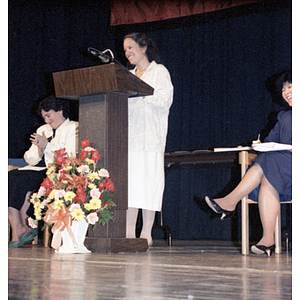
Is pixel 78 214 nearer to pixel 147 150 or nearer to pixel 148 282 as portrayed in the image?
pixel 147 150

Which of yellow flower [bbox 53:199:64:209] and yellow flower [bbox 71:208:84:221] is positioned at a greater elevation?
yellow flower [bbox 53:199:64:209]

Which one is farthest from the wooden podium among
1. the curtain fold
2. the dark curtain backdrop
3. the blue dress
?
the curtain fold

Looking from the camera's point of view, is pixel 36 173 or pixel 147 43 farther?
pixel 36 173

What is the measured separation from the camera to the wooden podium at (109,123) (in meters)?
2.71

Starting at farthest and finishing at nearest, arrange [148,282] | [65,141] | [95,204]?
[65,141], [95,204], [148,282]

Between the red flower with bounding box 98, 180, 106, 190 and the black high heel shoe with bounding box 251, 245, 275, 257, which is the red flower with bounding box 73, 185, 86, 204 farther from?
the black high heel shoe with bounding box 251, 245, 275, 257

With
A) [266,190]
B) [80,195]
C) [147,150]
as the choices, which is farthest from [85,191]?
[266,190]

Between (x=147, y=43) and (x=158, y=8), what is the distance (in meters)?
2.07

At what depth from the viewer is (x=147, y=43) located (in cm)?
328

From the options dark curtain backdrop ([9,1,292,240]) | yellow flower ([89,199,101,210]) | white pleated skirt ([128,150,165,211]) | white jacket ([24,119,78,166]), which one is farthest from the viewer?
dark curtain backdrop ([9,1,292,240])

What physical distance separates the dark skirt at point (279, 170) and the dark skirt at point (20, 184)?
77.7 inches

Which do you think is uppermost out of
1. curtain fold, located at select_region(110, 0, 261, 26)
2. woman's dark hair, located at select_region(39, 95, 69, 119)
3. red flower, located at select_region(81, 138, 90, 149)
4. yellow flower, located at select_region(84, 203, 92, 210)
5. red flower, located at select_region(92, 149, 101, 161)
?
curtain fold, located at select_region(110, 0, 261, 26)

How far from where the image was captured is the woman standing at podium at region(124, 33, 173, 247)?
3.08 metres

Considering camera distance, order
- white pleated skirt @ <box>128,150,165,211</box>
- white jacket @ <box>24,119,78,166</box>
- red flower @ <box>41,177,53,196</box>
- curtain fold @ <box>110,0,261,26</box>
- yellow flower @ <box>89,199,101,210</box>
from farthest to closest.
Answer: curtain fold @ <box>110,0,261,26</box> < white jacket @ <box>24,119,78,166</box> < white pleated skirt @ <box>128,150,165,211</box> < red flower @ <box>41,177,53,196</box> < yellow flower @ <box>89,199,101,210</box>
